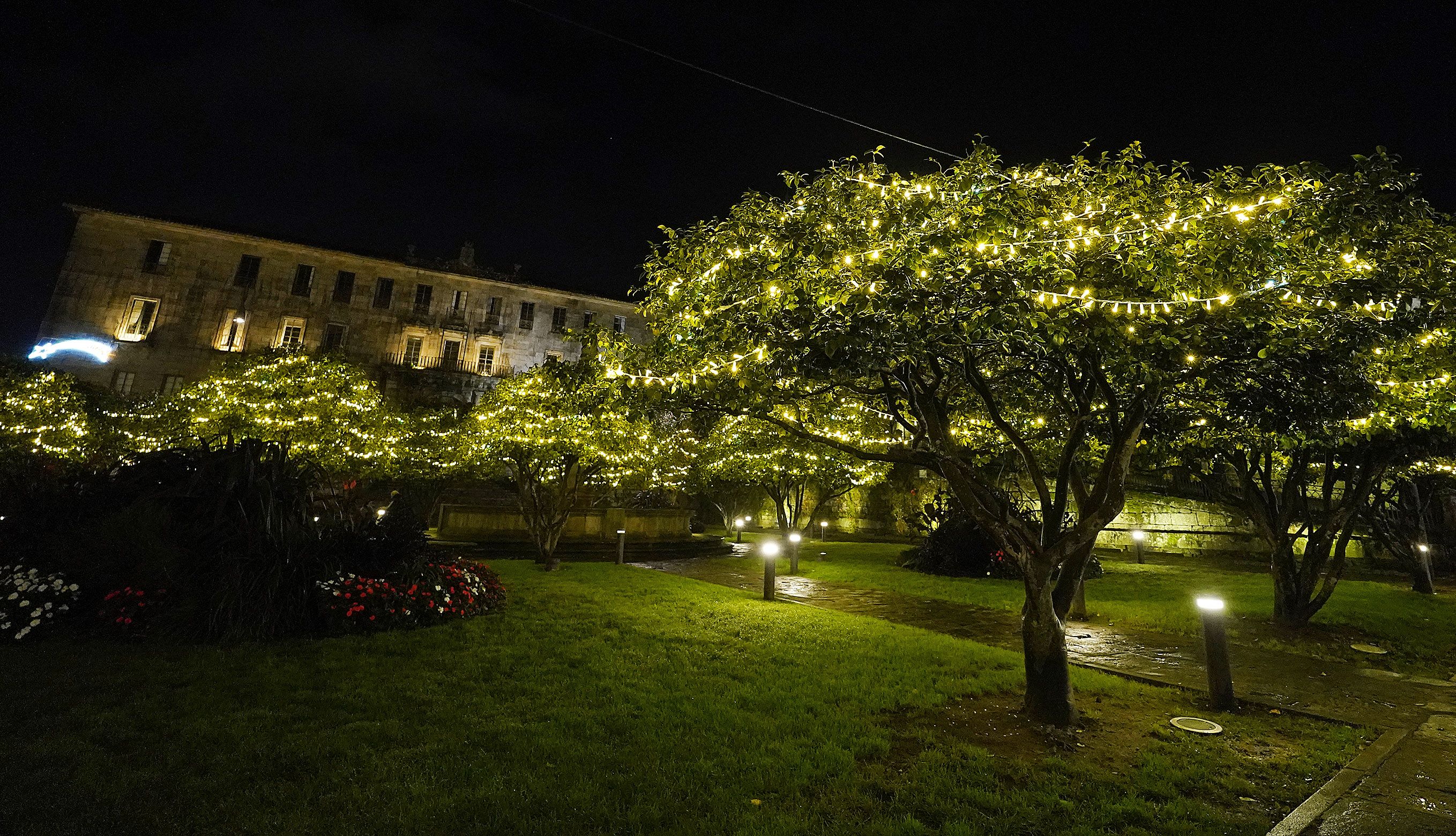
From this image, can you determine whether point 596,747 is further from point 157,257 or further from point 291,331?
point 157,257

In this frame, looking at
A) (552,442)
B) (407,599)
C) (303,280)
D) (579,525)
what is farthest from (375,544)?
(303,280)

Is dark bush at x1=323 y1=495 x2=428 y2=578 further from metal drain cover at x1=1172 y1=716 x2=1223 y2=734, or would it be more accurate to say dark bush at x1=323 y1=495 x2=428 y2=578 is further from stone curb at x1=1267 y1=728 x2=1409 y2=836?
stone curb at x1=1267 y1=728 x2=1409 y2=836

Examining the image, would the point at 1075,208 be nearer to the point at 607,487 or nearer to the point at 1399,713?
the point at 1399,713

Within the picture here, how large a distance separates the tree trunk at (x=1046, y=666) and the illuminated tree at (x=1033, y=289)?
0.02 meters

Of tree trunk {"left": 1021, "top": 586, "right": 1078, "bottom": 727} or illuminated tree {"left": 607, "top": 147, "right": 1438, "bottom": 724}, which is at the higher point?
illuminated tree {"left": 607, "top": 147, "right": 1438, "bottom": 724}

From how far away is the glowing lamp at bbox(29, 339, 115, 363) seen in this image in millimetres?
33625

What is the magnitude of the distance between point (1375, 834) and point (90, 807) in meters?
7.95

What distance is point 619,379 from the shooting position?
7.17 metres

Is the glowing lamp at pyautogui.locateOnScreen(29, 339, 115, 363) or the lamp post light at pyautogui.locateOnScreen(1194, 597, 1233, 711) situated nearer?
the lamp post light at pyautogui.locateOnScreen(1194, 597, 1233, 711)

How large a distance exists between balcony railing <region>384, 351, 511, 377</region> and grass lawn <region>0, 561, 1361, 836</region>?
3870cm

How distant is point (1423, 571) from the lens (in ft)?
46.2

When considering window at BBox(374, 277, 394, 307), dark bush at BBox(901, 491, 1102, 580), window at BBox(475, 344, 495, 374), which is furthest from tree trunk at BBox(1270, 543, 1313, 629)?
window at BBox(374, 277, 394, 307)

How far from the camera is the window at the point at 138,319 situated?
36.3m

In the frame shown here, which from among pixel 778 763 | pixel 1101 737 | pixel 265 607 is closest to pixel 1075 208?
pixel 1101 737
